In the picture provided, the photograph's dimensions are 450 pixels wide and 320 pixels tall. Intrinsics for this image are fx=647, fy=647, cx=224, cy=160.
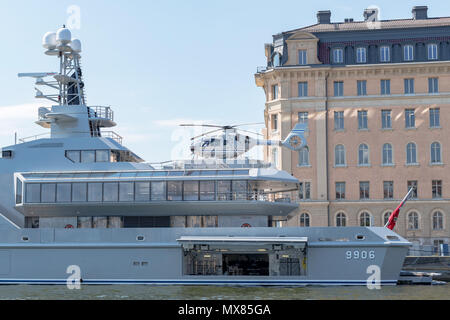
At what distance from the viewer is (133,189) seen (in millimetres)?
29562

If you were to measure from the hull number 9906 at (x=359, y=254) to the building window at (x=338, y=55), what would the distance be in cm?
2739

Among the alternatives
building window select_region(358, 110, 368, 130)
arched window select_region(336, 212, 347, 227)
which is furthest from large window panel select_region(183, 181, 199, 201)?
Result: building window select_region(358, 110, 368, 130)

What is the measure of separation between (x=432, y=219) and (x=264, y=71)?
1767 cm

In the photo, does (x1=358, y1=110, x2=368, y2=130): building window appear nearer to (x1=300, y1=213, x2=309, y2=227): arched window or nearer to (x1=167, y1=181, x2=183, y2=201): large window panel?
(x1=300, y1=213, x2=309, y2=227): arched window

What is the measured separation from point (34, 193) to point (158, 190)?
5815 mm

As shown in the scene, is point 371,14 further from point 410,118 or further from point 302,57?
point 410,118

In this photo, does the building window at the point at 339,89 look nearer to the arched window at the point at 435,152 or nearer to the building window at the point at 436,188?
the arched window at the point at 435,152

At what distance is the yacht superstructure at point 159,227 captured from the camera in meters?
27.2

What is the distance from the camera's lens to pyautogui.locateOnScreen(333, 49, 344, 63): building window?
169ft

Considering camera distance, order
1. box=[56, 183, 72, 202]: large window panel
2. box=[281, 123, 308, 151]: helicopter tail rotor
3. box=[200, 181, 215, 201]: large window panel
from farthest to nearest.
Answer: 1. box=[281, 123, 308, 151]: helicopter tail rotor
2. box=[56, 183, 72, 202]: large window panel
3. box=[200, 181, 215, 201]: large window panel

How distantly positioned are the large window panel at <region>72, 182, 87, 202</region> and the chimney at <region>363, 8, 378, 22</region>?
105ft

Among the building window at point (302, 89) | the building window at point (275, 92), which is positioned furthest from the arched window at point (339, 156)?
the building window at point (275, 92)
